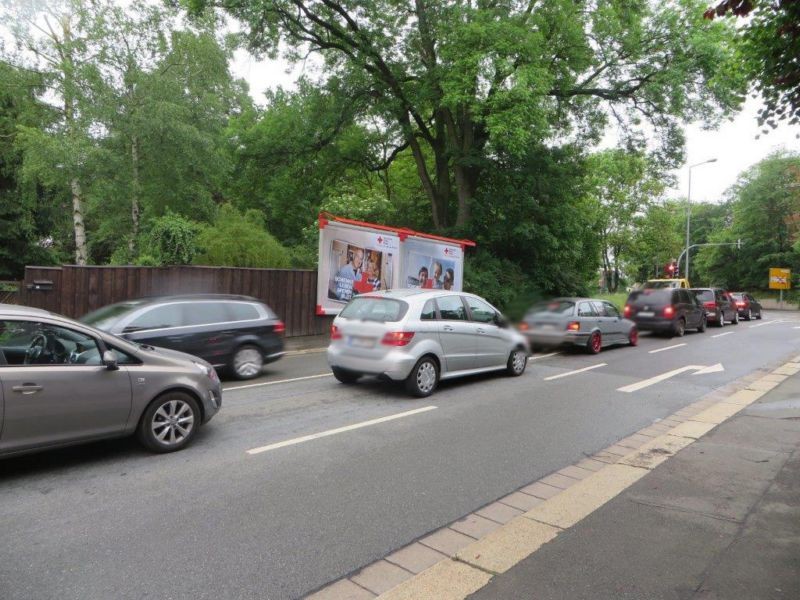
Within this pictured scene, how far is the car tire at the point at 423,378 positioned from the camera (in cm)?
796

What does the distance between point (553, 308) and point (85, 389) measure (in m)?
4.93

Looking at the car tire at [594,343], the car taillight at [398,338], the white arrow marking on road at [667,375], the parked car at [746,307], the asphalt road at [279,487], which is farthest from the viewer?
the parked car at [746,307]

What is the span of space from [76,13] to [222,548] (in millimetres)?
24161

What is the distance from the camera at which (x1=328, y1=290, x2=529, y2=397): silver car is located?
25.5 feet

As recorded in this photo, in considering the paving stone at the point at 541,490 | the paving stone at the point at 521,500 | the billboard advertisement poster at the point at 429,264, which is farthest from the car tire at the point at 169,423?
the billboard advertisement poster at the point at 429,264

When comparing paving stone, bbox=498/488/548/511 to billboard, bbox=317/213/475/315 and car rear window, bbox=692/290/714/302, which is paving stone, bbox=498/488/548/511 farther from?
billboard, bbox=317/213/475/315

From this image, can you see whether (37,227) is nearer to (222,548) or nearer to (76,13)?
(76,13)

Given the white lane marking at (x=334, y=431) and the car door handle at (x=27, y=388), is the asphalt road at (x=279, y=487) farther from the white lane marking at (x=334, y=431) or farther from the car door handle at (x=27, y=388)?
the car door handle at (x=27, y=388)

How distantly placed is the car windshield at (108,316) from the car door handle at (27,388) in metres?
3.85

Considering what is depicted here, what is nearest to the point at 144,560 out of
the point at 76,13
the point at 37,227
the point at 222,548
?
the point at 222,548

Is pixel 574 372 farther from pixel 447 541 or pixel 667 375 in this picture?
pixel 447 541

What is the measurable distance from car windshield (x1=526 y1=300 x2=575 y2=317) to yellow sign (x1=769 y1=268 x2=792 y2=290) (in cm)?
6006

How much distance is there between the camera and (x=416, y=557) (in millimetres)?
3443

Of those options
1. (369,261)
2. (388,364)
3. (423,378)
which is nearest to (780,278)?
(369,261)
